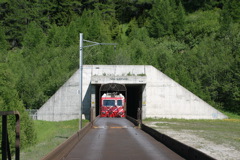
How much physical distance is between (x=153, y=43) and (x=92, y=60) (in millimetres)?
37727

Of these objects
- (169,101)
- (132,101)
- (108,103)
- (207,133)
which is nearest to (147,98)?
(169,101)

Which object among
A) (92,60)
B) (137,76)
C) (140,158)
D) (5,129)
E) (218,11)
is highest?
(218,11)

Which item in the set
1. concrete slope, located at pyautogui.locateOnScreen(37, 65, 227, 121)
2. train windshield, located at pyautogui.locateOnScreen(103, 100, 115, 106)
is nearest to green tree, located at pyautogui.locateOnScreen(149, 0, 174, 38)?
concrete slope, located at pyautogui.locateOnScreen(37, 65, 227, 121)

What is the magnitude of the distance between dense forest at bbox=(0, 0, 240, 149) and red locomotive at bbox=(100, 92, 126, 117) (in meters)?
10.0

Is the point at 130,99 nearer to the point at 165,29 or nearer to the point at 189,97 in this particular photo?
the point at 189,97

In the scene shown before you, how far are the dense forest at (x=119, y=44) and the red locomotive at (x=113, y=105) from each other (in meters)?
10.0

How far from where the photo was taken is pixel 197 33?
122 metres

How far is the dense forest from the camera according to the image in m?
70.6

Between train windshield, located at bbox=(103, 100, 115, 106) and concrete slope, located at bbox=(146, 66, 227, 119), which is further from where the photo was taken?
concrete slope, located at bbox=(146, 66, 227, 119)

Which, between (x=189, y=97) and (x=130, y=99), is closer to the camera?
(x=189, y=97)

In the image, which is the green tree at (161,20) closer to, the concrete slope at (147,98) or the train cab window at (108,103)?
the concrete slope at (147,98)

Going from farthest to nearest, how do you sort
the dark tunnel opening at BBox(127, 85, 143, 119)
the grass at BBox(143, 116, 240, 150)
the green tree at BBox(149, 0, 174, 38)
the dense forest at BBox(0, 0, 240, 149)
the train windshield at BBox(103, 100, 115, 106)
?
the green tree at BBox(149, 0, 174, 38) < the dense forest at BBox(0, 0, 240, 149) < the dark tunnel opening at BBox(127, 85, 143, 119) < the train windshield at BBox(103, 100, 115, 106) < the grass at BBox(143, 116, 240, 150)

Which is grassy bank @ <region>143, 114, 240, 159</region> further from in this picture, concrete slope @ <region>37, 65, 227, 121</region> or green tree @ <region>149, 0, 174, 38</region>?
green tree @ <region>149, 0, 174, 38</region>

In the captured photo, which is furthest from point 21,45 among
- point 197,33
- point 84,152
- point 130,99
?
point 84,152
